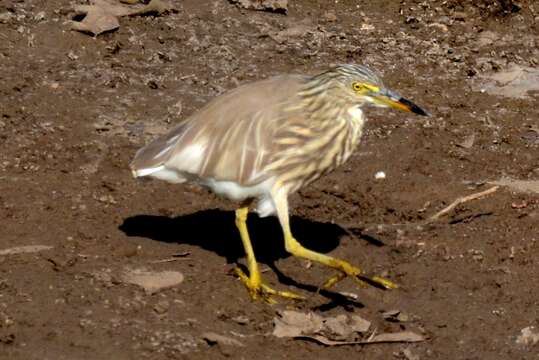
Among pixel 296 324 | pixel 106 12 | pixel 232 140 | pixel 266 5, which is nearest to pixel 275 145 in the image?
pixel 232 140

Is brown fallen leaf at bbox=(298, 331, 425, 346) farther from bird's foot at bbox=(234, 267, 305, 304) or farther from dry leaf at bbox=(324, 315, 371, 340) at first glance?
bird's foot at bbox=(234, 267, 305, 304)

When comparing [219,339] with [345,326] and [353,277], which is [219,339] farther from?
[353,277]

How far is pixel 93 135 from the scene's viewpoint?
9.47 m

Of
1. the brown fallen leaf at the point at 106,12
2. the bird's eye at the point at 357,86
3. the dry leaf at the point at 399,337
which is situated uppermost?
the bird's eye at the point at 357,86

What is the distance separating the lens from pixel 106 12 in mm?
11078

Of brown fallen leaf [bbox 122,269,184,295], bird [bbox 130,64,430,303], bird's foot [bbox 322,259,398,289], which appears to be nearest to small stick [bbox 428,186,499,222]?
bird's foot [bbox 322,259,398,289]

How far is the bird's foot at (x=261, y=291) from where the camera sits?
7.71m

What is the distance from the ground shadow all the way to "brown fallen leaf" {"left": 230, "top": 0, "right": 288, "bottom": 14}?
3.28 meters

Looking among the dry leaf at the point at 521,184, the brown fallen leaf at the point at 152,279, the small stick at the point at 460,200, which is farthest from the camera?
the dry leaf at the point at 521,184

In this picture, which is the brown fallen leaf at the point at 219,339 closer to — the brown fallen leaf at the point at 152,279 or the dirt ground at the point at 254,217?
the dirt ground at the point at 254,217

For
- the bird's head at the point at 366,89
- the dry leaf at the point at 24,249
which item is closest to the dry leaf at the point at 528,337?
the bird's head at the point at 366,89

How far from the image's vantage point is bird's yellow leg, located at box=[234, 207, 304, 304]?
7727 mm

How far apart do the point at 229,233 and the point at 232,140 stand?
43.2 inches

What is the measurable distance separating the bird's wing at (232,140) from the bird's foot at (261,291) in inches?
25.4
